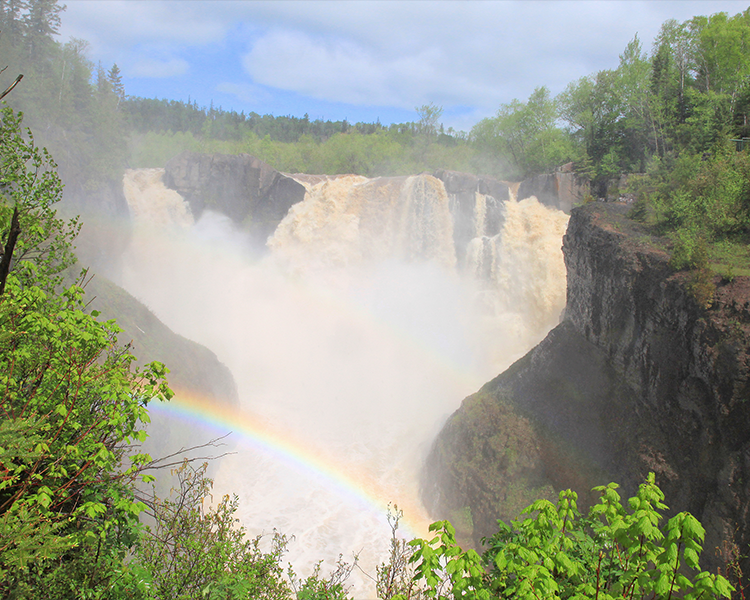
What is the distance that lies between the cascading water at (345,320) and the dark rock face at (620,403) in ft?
13.6

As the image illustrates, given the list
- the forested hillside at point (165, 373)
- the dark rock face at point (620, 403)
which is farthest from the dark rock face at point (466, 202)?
the dark rock face at point (620, 403)

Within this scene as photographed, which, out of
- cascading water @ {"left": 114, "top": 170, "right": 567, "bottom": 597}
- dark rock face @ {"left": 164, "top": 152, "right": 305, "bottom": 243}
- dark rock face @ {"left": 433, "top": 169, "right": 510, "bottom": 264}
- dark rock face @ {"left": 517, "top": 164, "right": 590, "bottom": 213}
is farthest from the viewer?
dark rock face @ {"left": 164, "top": 152, "right": 305, "bottom": 243}

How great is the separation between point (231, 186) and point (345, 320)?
15.9 meters

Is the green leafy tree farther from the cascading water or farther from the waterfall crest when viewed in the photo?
the waterfall crest

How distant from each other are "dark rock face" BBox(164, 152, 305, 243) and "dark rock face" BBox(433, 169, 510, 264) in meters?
14.3

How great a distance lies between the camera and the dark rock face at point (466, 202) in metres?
33.3

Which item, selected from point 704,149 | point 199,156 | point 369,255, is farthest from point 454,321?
point 199,156

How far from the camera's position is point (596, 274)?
1697 centimetres

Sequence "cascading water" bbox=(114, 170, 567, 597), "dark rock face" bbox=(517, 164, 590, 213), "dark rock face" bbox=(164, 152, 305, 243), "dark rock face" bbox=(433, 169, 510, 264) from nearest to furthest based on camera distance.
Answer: "cascading water" bbox=(114, 170, 567, 597), "dark rock face" bbox=(433, 169, 510, 264), "dark rock face" bbox=(517, 164, 590, 213), "dark rock face" bbox=(164, 152, 305, 243)

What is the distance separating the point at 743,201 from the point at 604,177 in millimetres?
20846

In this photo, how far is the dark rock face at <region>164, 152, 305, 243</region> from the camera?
3856cm

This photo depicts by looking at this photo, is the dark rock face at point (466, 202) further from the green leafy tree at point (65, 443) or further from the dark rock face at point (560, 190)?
the green leafy tree at point (65, 443)

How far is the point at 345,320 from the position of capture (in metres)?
35.4

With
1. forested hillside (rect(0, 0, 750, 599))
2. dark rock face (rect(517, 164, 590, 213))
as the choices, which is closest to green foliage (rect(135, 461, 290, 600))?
forested hillside (rect(0, 0, 750, 599))
